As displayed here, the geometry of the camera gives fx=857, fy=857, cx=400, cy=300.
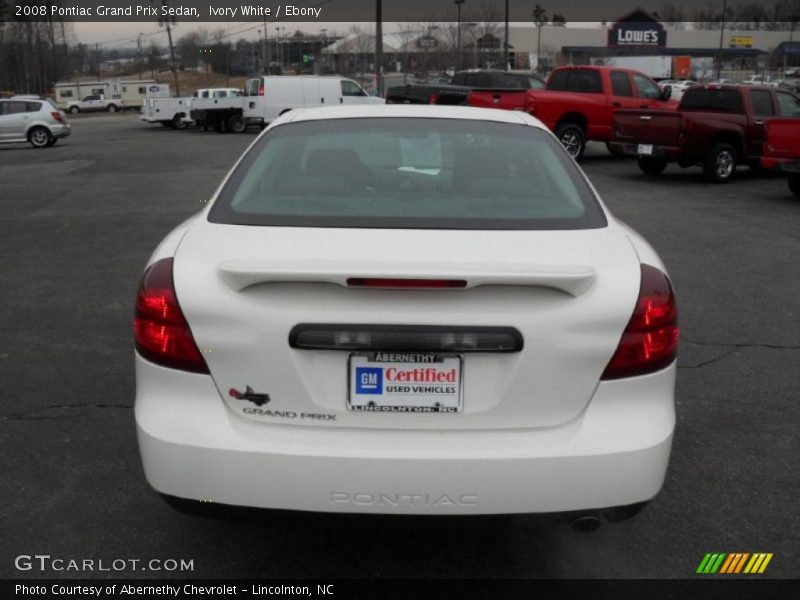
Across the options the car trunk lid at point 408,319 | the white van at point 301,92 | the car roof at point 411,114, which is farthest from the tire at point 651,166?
the white van at point 301,92

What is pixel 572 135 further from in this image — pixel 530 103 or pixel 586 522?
pixel 586 522

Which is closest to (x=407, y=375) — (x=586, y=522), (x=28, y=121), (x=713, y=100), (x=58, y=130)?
(x=586, y=522)

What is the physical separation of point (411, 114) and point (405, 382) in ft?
5.70

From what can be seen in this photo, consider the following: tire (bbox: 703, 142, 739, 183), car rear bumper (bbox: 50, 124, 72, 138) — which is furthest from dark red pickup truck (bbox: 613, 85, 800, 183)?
car rear bumper (bbox: 50, 124, 72, 138)

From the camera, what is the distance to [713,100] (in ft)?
53.6

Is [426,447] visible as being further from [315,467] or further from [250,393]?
[250,393]

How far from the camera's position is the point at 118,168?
2016 cm

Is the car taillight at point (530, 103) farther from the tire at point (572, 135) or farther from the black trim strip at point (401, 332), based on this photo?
the black trim strip at point (401, 332)

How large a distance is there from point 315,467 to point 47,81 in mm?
109740

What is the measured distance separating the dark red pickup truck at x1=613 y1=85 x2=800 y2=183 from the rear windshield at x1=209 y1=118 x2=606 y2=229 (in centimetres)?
1271

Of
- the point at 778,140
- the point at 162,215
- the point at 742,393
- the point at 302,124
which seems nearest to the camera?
the point at 302,124

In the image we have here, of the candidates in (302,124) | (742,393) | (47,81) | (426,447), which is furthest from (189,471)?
(47,81)

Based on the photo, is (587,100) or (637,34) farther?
(637,34)

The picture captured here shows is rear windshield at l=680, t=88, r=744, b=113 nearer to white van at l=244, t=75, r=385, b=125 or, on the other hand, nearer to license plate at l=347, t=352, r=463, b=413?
license plate at l=347, t=352, r=463, b=413
